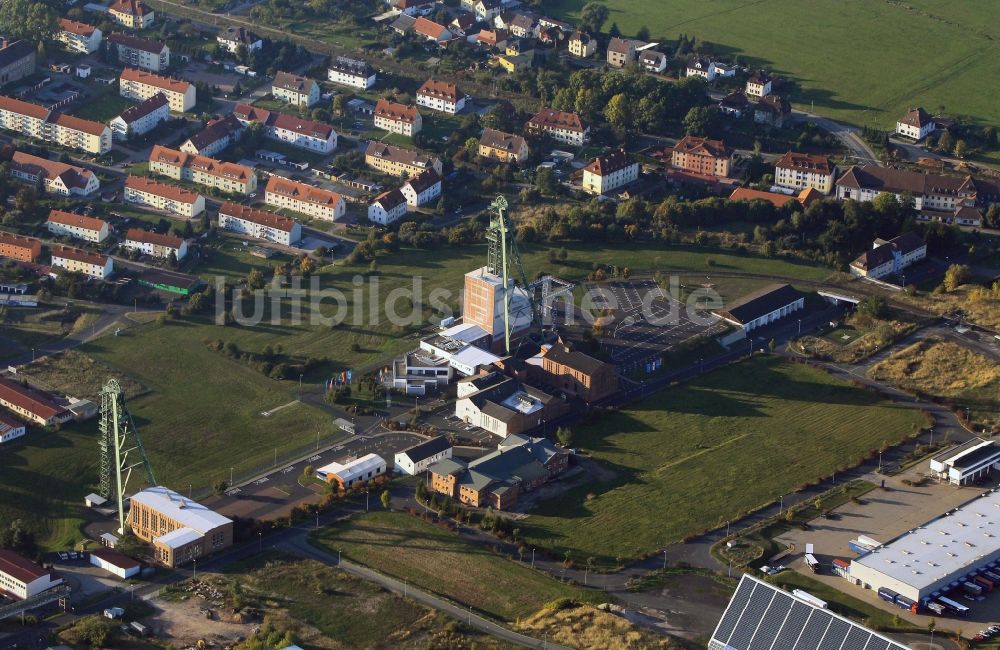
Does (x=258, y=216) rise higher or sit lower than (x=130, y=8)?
lower

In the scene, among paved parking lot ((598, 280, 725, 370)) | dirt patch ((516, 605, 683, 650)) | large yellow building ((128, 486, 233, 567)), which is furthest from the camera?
paved parking lot ((598, 280, 725, 370))

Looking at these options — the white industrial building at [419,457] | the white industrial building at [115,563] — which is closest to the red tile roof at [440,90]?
the white industrial building at [419,457]

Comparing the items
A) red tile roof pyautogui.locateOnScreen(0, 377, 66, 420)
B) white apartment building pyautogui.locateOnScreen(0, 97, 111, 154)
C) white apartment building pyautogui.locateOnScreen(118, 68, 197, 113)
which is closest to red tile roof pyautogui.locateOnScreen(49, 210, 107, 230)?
white apartment building pyautogui.locateOnScreen(0, 97, 111, 154)

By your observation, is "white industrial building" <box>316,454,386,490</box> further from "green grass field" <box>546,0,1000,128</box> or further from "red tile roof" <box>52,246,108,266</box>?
"green grass field" <box>546,0,1000,128</box>

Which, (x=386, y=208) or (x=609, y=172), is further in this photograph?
(x=609, y=172)

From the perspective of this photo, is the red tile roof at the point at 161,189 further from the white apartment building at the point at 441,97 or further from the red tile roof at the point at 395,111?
the white apartment building at the point at 441,97

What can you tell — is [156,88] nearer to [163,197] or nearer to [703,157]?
[163,197]

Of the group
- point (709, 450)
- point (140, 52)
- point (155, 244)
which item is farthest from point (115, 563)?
point (140, 52)
